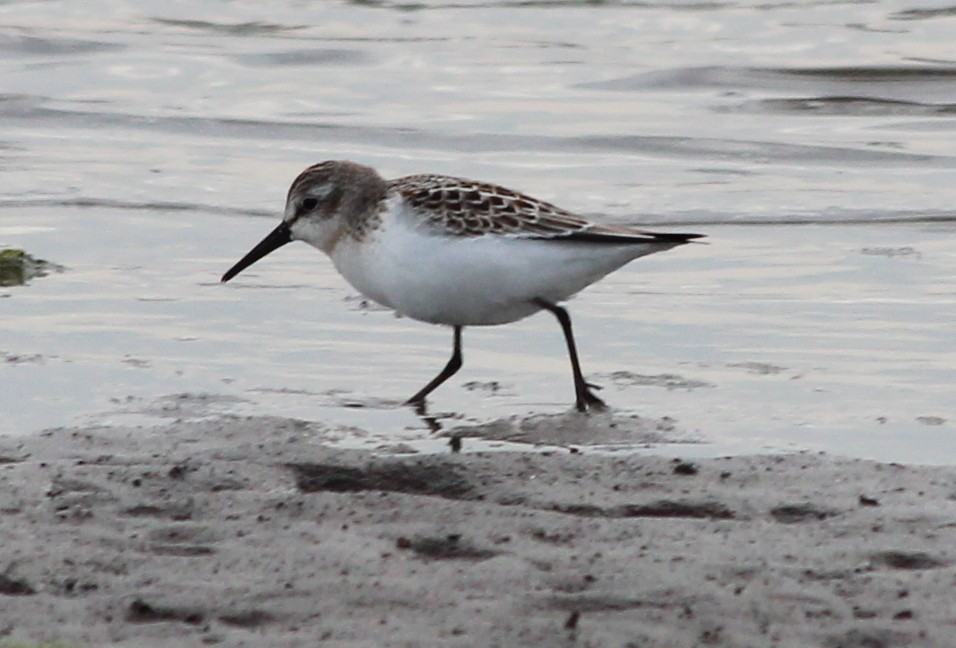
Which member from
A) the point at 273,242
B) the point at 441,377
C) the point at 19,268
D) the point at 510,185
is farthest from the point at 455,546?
the point at 510,185

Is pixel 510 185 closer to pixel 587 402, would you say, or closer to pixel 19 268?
pixel 19 268

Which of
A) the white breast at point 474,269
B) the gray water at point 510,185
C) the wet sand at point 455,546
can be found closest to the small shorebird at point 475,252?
the white breast at point 474,269

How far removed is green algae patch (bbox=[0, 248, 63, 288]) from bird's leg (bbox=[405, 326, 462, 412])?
8.11 ft

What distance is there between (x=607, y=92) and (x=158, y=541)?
9941mm

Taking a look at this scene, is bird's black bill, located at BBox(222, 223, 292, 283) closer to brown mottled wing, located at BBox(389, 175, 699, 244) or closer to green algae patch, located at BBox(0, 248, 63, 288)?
brown mottled wing, located at BBox(389, 175, 699, 244)

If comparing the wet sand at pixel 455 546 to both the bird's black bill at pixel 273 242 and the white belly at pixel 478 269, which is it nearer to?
the white belly at pixel 478 269

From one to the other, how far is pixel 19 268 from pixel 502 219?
307 centimetres

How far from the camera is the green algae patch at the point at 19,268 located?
26.7ft

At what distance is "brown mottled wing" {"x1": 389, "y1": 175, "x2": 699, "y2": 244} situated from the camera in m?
6.12

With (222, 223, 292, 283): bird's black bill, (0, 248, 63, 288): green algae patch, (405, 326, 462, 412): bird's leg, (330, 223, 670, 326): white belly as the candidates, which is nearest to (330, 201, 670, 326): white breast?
(330, 223, 670, 326): white belly

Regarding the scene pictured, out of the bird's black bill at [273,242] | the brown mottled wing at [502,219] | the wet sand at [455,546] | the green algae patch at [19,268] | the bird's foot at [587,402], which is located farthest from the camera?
the green algae patch at [19,268]

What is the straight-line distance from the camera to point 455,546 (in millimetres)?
4445

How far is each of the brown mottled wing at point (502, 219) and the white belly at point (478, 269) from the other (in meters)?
0.03

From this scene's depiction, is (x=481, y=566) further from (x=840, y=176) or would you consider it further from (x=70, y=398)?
(x=840, y=176)
